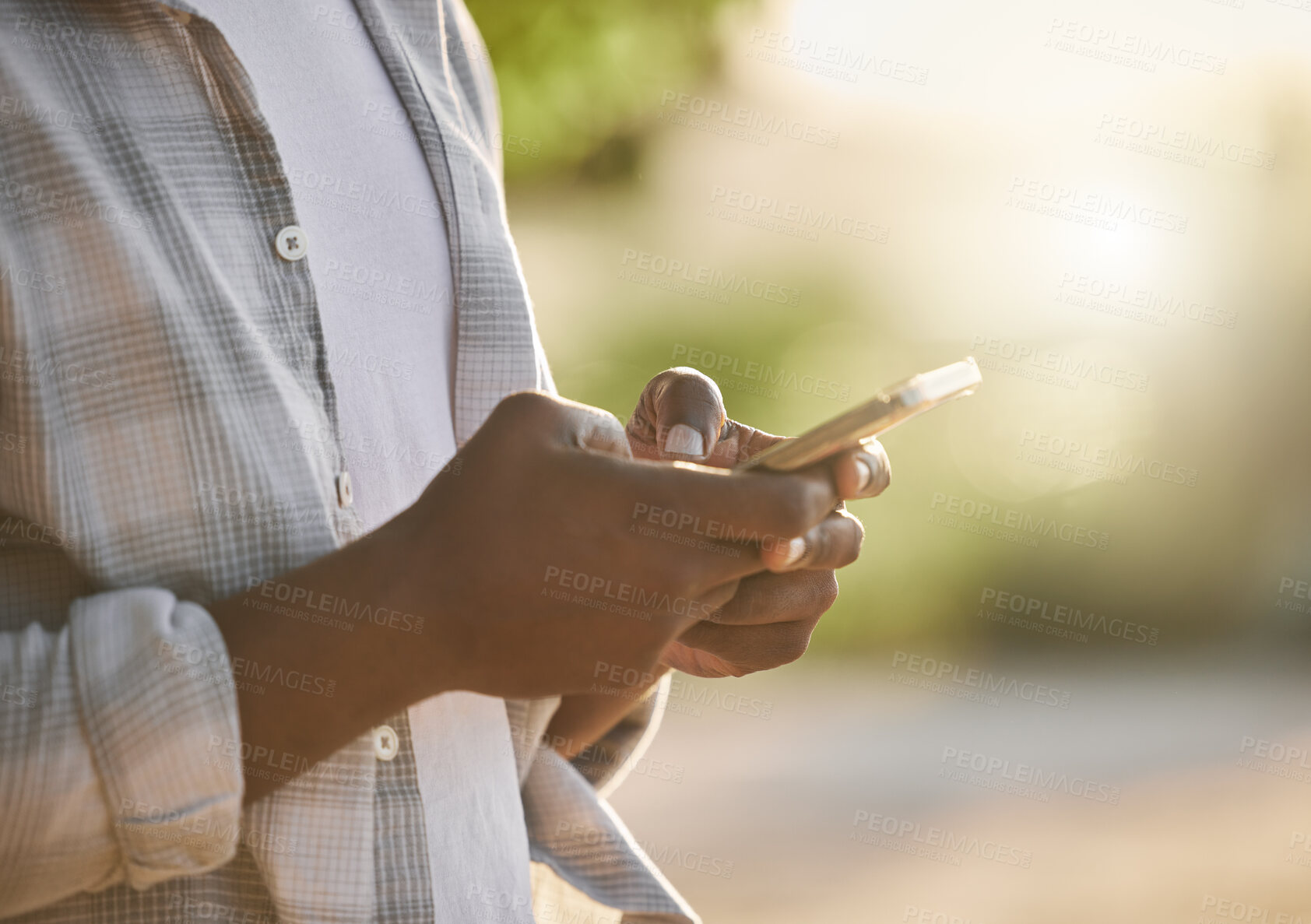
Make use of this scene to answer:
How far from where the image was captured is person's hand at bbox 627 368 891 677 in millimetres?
779

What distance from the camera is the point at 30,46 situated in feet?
2.59

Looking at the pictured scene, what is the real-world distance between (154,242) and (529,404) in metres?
0.33

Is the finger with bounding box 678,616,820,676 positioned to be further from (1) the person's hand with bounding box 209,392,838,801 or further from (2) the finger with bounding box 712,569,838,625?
(1) the person's hand with bounding box 209,392,838,801

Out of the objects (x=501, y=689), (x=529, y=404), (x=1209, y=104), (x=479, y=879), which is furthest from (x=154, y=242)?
(x=1209, y=104)

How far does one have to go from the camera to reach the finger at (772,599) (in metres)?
0.87

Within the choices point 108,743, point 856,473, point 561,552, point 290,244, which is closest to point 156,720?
point 108,743

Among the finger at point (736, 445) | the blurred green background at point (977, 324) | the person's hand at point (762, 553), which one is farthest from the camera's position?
the blurred green background at point (977, 324)

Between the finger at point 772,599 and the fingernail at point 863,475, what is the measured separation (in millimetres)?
132

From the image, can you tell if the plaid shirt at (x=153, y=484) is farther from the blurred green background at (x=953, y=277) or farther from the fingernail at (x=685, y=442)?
the blurred green background at (x=953, y=277)

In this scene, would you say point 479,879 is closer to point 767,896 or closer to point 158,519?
point 158,519

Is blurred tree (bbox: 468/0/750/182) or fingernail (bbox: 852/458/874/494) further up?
fingernail (bbox: 852/458/874/494)

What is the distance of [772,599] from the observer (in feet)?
2.89

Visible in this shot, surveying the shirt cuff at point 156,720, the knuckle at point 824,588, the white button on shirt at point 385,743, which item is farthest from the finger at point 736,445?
the shirt cuff at point 156,720

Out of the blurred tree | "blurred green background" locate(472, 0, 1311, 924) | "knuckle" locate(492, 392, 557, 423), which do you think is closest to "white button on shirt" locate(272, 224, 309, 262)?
"knuckle" locate(492, 392, 557, 423)
